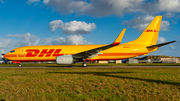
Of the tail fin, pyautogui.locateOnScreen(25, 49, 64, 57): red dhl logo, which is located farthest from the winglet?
pyautogui.locateOnScreen(25, 49, 64, 57): red dhl logo

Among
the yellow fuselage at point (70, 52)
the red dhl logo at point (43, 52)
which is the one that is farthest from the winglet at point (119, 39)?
the red dhl logo at point (43, 52)

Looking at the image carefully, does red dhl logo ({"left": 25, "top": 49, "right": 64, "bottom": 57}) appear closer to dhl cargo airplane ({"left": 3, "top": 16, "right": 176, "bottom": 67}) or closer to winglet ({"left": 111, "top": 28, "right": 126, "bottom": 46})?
dhl cargo airplane ({"left": 3, "top": 16, "right": 176, "bottom": 67})

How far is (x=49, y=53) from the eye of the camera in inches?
851

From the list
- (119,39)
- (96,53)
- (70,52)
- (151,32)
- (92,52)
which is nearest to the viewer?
(119,39)

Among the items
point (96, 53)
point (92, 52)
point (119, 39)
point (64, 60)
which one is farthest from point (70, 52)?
point (119, 39)

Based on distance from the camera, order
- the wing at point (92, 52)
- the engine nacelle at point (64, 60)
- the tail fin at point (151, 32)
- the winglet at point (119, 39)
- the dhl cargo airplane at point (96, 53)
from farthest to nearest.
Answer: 1. the tail fin at point (151, 32)
2. the dhl cargo airplane at point (96, 53)
3. the engine nacelle at point (64, 60)
4. the wing at point (92, 52)
5. the winglet at point (119, 39)

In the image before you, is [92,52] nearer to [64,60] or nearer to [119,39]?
[64,60]

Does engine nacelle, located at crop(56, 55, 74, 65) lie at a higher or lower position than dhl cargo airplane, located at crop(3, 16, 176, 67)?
lower

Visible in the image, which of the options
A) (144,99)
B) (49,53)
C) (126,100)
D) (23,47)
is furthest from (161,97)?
(23,47)

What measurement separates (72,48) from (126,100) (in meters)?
18.4

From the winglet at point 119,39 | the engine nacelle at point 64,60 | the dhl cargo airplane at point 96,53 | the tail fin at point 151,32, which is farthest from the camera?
the tail fin at point 151,32

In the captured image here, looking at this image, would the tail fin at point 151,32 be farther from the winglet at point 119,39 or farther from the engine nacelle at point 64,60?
the engine nacelle at point 64,60

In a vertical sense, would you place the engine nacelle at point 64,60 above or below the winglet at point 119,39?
below

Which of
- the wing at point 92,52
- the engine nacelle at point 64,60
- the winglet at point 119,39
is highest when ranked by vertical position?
the winglet at point 119,39
